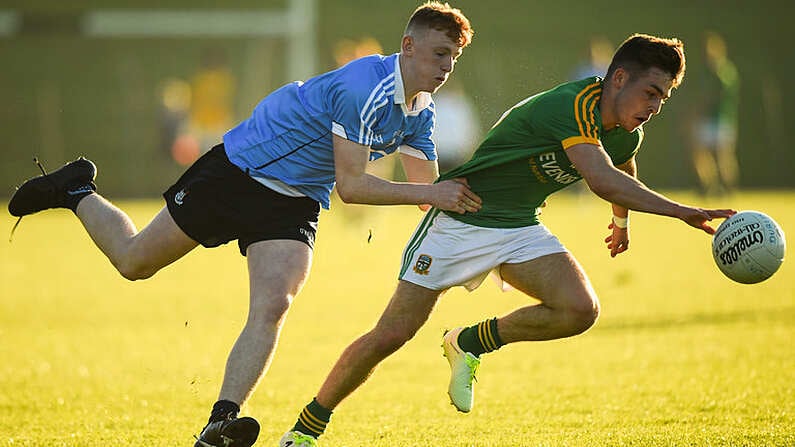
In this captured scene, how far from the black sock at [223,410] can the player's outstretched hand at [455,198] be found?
1178 mm

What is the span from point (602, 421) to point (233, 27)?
860 inches

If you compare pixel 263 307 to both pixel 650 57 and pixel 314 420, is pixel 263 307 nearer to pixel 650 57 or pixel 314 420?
pixel 314 420

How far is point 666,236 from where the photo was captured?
17.9 metres

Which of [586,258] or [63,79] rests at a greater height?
[586,258]

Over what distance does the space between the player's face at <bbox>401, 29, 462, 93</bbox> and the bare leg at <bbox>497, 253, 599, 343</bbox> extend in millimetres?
902

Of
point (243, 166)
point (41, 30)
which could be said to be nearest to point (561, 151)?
point (243, 166)

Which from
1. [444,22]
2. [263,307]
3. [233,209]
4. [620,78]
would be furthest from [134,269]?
[620,78]

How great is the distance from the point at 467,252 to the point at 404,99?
0.73 m

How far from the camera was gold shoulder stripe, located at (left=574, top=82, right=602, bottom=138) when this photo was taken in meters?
5.38

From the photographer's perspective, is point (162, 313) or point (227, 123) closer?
point (162, 313)

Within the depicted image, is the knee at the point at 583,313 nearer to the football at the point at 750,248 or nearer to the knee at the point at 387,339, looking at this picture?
the football at the point at 750,248

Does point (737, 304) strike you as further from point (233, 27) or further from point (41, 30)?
point (41, 30)

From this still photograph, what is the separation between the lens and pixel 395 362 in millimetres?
8664

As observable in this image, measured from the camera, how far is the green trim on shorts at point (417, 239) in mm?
5727
